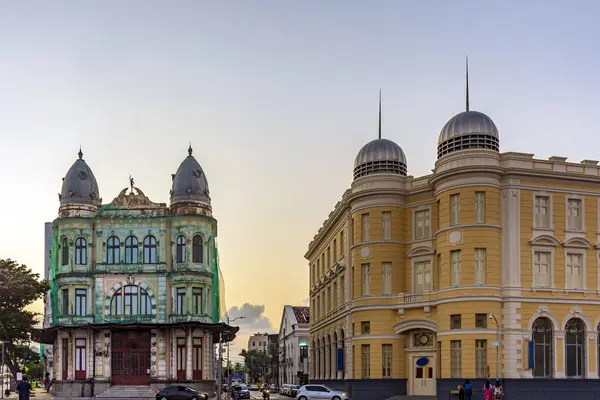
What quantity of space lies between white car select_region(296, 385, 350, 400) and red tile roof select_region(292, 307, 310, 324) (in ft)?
237

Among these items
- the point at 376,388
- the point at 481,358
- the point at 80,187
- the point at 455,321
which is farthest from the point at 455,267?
the point at 80,187

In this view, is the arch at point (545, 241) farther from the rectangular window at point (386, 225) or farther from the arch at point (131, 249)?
the arch at point (131, 249)

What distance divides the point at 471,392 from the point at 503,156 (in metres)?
14.8

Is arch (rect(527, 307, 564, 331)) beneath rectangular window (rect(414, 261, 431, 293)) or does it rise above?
beneath

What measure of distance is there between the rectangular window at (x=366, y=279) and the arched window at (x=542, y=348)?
1210 cm

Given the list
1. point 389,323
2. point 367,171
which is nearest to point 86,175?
point 367,171

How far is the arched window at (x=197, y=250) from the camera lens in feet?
249

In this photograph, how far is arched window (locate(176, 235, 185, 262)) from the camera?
7525cm

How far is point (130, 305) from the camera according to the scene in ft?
246

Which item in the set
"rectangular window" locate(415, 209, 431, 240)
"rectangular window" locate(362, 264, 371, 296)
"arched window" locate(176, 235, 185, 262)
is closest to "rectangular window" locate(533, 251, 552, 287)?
"rectangular window" locate(415, 209, 431, 240)

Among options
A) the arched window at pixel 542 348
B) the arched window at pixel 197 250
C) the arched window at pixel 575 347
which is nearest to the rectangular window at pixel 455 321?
the arched window at pixel 542 348

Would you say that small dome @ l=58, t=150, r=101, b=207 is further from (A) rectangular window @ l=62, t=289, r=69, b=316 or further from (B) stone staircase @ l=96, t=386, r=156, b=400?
(B) stone staircase @ l=96, t=386, r=156, b=400

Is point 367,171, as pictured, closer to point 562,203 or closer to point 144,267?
point 562,203

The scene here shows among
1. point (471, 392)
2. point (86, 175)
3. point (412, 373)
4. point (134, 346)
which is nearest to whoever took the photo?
point (471, 392)
